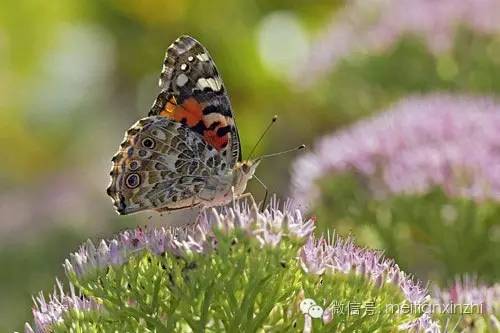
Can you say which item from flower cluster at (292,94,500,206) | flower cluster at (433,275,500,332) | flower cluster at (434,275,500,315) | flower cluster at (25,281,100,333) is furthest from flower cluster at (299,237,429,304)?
flower cluster at (292,94,500,206)

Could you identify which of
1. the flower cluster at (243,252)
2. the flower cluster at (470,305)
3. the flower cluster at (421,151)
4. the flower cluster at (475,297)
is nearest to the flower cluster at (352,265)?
the flower cluster at (243,252)

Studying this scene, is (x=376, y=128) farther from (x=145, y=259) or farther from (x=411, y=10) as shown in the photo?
(x=145, y=259)

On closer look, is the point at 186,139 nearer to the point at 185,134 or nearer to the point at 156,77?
the point at 185,134

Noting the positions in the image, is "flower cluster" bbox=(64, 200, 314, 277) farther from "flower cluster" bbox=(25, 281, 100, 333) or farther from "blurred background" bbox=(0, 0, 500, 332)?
"blurred background" bbox=(0, 0, 500, 332)

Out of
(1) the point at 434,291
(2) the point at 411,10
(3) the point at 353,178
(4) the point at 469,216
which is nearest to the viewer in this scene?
(1) the point at 434,291

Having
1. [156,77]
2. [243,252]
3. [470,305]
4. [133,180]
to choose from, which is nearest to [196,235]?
[243,252]

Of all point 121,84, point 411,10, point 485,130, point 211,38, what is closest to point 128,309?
point 485,130
